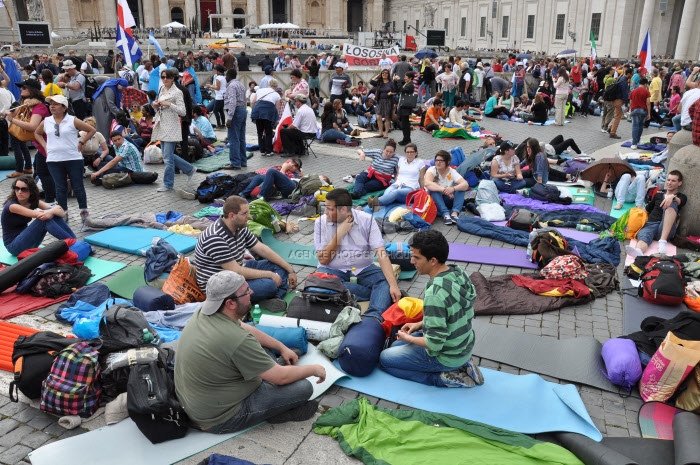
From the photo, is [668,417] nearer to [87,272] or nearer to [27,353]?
[27,353]

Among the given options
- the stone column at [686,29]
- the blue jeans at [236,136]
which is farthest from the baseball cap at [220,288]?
the stone column at [686,29]

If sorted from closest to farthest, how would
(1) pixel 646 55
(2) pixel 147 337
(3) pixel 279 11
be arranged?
1. (2) pixel 147 337
2. (1) pixel 646 55
3. (3) pixel 279 11

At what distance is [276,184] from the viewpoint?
9.83 metres

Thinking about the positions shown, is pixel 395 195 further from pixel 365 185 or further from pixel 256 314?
pixel 256 314

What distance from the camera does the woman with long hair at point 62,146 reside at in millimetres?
7992

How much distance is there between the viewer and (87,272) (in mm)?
6641

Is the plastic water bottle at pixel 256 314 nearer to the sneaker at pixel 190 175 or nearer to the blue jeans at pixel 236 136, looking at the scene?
the sneaker at pixel 190 175

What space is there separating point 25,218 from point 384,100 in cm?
1034

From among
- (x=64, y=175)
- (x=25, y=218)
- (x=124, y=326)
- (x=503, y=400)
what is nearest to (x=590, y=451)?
(x=503, y=400)

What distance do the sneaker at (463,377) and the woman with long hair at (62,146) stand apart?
20.2 ft

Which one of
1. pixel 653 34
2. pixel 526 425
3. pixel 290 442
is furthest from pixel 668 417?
pixel 653 34

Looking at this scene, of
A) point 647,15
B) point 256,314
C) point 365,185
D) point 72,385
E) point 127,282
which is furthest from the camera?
point 647,15

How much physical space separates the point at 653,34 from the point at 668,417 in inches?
1756

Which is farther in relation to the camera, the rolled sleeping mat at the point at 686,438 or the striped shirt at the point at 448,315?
the striped shirt at the point at 448,315
